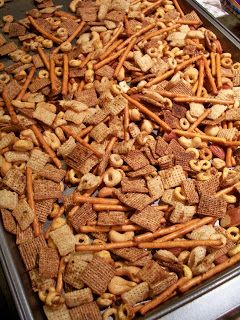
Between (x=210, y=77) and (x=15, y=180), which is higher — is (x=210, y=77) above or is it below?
above

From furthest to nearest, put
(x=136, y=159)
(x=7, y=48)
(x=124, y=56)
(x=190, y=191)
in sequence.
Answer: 1. (x=7, y=48)
2. (x=124, y=56)
3. (x=136, y=159)
4. (x=190, y=191)

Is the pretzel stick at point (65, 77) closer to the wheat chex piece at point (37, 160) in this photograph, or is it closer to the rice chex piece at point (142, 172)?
the wheat chex piece at point (37, 160)

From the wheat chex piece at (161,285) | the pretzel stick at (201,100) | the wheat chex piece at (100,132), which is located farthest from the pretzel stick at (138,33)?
the wheat chex piece at (161,285)

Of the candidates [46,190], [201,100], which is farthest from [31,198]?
[201,100]

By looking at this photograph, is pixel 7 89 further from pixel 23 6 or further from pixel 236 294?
pixel 236 294

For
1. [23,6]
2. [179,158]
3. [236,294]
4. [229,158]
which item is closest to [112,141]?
[179,158]

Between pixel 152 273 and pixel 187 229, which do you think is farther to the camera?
pixel 187 229

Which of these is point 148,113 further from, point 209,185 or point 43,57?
point 43,57
